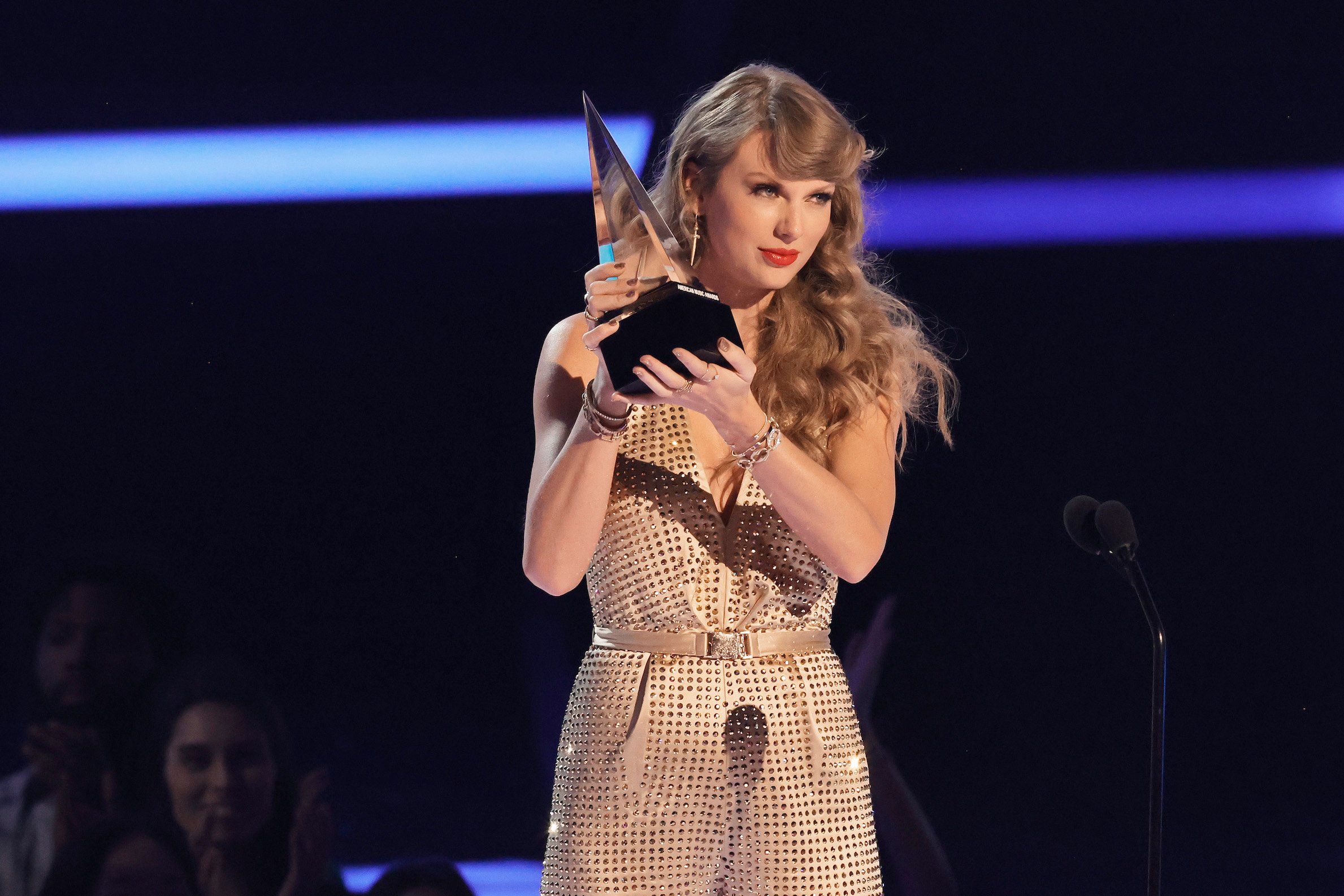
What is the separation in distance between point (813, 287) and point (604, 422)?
0.42m

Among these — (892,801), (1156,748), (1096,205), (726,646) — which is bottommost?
(892,801)

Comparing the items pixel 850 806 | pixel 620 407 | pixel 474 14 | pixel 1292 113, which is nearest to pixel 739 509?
pixel 620 407

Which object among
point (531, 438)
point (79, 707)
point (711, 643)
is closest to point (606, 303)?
point (711, 643)

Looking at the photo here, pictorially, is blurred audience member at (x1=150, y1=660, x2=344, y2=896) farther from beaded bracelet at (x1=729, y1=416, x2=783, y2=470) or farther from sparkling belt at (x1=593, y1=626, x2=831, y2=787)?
beaded bracelet at (x1=729, y1=416, x2=783, y2=470)

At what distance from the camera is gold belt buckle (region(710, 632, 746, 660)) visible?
1.29 meters

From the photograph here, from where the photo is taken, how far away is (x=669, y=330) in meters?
1.11

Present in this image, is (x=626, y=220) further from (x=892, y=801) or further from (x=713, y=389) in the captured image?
(x=892, y=801)

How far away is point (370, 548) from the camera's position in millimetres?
2371

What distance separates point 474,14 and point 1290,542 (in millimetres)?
1810

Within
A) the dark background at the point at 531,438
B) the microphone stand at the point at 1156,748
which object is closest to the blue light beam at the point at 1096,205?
the dark background at the point at 531,438

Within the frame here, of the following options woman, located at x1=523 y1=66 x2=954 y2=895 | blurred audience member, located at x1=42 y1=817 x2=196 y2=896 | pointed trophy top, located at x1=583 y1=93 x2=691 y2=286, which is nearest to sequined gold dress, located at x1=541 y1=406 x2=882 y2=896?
woman, located at x1=523 y1=66 x2=954 y2=895

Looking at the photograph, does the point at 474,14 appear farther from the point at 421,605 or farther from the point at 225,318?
the point at 421,605

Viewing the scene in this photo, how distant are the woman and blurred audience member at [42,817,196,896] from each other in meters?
1.37

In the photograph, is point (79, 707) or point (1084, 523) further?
point (79, 707)
